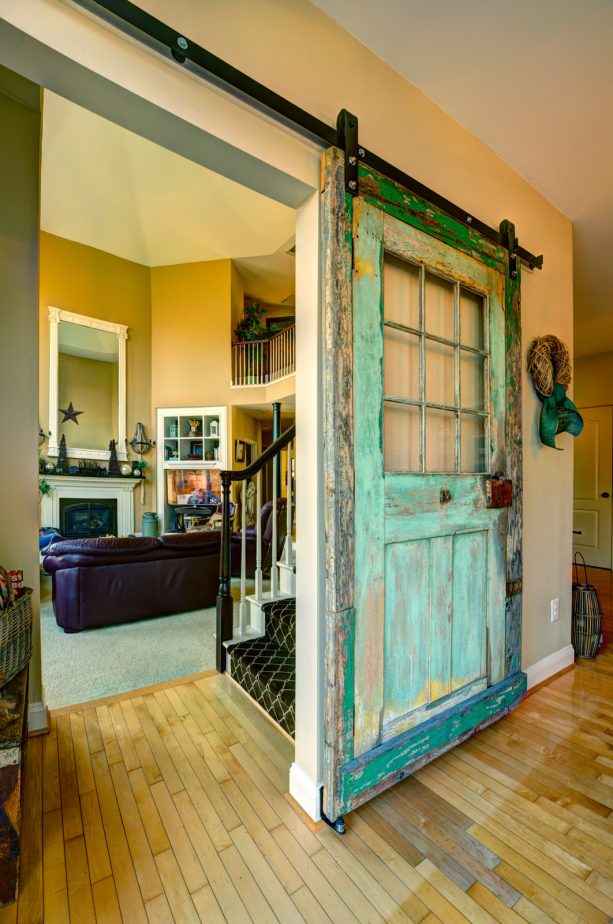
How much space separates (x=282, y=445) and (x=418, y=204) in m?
1.38

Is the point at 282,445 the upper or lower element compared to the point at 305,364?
lower

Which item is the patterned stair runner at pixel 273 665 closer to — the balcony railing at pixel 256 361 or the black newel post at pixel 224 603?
the black newel post at pixel 224 603

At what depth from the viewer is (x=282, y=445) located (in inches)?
94.8

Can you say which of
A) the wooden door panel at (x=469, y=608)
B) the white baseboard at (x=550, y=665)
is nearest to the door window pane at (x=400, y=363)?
the wooden door panel at (x=469, y=608)

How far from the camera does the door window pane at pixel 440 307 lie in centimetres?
167

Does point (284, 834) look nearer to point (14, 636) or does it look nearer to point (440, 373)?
point (14, 636)

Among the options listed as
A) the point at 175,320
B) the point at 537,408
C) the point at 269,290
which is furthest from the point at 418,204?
the point at 269,290

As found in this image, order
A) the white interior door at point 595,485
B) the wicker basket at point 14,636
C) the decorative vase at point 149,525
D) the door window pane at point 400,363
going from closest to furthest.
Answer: the wicker basket at point 14,636, the door window pane at point 400,363, the white interior door at point 595,485, the decorative vase at point 149,525

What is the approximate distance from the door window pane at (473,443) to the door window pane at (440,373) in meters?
0.16

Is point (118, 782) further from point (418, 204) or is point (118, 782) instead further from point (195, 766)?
point (418, 204)

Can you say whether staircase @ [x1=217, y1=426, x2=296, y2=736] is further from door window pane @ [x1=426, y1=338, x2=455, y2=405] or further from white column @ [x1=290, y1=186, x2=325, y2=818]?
door window pane @ [x1=426, y1=338, x2=455, y2=405]

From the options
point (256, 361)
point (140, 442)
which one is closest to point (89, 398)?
point (140, 442)

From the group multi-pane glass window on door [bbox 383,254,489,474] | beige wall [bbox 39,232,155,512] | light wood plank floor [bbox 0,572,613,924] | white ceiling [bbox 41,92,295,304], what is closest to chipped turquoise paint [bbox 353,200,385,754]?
multi-pane glass window on door [bbox 383,254,489,474]

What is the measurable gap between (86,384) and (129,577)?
4.52m
